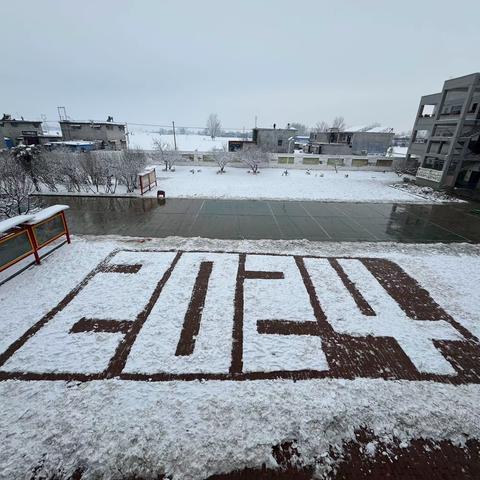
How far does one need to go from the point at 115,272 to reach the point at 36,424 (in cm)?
500

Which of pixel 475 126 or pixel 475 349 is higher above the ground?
pixel 475 126

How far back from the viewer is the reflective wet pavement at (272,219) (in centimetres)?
1252

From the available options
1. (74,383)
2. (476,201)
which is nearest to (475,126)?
(476,201)

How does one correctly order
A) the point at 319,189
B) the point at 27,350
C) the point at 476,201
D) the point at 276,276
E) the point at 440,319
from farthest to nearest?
1. the point at 319,189
2. the point at 476,201
3. the point at 276,276
4. the point at 440,319
5. the point at 27,350

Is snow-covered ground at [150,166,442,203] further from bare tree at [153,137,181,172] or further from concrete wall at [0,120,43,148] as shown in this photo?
concrete wall at [0,120,43,148]

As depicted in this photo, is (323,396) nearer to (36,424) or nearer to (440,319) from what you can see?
(440,319)

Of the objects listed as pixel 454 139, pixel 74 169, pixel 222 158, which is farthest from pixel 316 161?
pixel 74 169

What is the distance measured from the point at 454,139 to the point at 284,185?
14770mm

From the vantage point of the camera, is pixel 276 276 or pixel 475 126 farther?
pixel 475 126

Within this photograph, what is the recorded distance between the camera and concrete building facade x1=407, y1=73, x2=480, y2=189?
22.4 metres

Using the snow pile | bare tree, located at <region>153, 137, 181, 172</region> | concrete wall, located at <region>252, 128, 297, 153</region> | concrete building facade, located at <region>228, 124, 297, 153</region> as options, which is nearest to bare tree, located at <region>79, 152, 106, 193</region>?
bare tree, located at <region>153, 137, 181, 172</region>

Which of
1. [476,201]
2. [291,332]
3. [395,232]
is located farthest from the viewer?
[476,201]

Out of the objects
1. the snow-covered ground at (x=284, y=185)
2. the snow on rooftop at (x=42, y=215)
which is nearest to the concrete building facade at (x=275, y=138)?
the snow-covered ground at (x=284, y=185)

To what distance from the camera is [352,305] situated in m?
7.53
